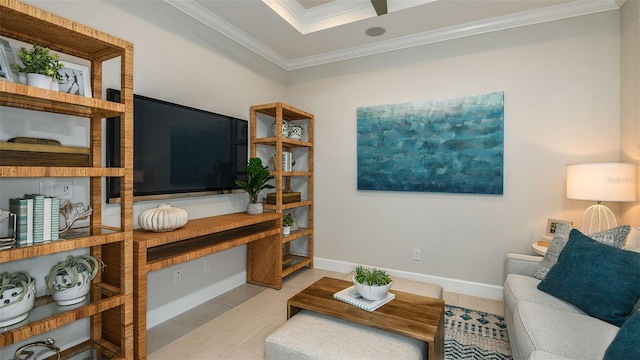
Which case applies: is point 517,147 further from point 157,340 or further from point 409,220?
point 157,340

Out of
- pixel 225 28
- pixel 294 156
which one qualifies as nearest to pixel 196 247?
pixel 294 156

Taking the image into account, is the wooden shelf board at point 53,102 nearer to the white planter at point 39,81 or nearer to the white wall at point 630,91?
the white planter at point 39,81

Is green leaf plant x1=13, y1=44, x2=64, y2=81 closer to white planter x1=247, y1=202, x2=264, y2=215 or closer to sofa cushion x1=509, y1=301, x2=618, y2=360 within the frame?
white planter x1=247, y1=202, x2=264, y2=215

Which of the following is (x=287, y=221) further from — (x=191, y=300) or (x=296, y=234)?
(x=191, y=300)

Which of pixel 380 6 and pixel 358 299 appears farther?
pixel 380 6

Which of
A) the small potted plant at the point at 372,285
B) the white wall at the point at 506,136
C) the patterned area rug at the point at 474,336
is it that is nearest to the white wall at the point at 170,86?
the white wall at the point at 506,136

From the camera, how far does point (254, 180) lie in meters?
2.97

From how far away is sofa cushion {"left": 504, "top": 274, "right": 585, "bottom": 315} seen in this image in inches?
67.4

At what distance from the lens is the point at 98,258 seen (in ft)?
6.23

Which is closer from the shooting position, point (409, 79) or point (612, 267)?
point (612, 267)

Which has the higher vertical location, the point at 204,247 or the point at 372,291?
the point at 204,247

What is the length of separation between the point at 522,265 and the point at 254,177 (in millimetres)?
2378

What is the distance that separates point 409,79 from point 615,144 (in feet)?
6.10

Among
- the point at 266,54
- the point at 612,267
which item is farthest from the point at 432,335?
the point at 266,54
